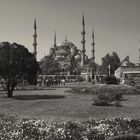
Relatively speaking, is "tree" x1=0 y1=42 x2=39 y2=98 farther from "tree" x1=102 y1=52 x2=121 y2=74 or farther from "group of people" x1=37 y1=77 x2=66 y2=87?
"tree" x1=102 y1=52 x2=121 y2=74

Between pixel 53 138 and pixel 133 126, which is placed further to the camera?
pixel 133 126

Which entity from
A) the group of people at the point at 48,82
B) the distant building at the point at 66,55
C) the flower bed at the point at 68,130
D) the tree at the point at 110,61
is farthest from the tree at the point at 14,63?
the distant building at the point at 66,55

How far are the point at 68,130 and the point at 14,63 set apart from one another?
15517 mm

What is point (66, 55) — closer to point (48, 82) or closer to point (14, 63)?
point (48, 82)

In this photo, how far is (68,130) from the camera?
29.0ft

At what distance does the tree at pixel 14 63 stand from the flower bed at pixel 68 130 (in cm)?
1334

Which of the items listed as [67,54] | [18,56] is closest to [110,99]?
[18,56]

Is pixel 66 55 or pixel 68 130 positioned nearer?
pixel 68 130

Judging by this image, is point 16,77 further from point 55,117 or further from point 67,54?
point 67,54

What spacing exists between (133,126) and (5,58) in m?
15.0

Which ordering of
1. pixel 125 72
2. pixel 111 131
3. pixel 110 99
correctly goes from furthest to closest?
pixel 125 72 → pixel 110 99 → pixel 111 131

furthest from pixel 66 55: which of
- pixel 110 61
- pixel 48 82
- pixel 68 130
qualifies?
pixel 68 130

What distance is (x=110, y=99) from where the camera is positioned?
19.3m

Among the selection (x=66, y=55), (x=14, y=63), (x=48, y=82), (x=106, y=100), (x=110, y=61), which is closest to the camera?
(x=106, y=100)
